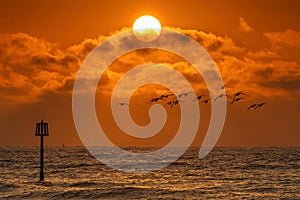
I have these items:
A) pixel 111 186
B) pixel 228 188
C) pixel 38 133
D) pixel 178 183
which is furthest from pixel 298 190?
pixel 38 133

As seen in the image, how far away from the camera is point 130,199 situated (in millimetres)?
45750

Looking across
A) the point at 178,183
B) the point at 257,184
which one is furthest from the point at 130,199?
the point at 257,184

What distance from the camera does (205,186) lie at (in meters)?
55.6

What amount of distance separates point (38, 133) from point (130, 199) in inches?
786

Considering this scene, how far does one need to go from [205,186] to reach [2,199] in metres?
21.7

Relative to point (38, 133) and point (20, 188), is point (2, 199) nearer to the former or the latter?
point (20, 188)

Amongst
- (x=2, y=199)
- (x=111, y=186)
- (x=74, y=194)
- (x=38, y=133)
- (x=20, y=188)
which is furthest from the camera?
(x=38, y=133)

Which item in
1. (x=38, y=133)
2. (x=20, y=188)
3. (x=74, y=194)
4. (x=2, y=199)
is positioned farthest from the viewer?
(x=38, y=133)

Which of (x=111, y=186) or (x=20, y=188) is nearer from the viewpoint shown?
(x=20, y=188)

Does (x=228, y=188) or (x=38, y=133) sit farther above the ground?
(x=38, y=133)

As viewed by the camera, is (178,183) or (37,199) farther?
(178,183)

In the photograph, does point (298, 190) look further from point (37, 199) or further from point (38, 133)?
point (38, 133)

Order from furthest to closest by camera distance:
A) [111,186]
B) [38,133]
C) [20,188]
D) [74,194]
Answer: [38,133]
[111,186]
[20,188]
[74,194]

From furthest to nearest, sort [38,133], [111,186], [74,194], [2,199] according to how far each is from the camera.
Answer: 1. [38,133]
2. [111,186]
3. [74,194]
4. [2,199]
